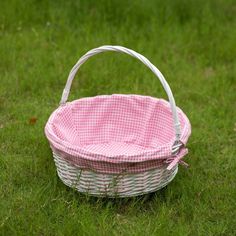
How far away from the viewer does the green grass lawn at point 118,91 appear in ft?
7.59

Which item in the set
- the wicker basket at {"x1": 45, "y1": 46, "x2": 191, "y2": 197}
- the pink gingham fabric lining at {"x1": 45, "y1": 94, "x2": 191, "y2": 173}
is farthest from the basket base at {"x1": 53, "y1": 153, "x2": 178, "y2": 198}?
the pink gingham fabric lining at {"x1": 45, "y1": 94, "x2": 191, "y2": 173}

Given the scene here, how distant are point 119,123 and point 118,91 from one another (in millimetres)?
519

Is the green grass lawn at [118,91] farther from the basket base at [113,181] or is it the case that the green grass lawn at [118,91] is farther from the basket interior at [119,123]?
the basket interior at [119,123]

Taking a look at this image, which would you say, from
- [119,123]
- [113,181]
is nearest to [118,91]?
[119,123]

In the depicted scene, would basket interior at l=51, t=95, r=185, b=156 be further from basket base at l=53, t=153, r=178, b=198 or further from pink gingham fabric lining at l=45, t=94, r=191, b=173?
basket base at l=53, t=153, r=178, b=198

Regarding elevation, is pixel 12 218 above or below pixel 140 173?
below

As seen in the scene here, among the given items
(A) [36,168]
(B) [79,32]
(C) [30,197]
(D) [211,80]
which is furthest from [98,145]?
(B) [79,32]

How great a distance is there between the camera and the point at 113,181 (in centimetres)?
226

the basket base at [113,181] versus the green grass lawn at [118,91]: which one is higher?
the basket base at [113,181]

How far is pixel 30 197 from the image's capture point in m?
2.41

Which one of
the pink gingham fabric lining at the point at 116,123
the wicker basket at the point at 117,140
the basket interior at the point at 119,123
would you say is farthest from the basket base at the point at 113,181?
the basket interior at the point at 119,123

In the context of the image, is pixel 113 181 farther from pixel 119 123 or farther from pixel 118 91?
pixel 118 91

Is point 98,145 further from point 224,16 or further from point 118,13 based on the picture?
point 224,16

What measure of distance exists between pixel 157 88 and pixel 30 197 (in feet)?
4.70
